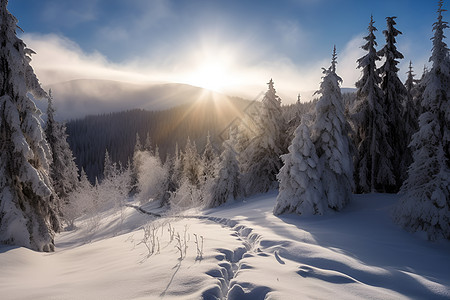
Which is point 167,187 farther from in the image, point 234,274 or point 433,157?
point 234,274

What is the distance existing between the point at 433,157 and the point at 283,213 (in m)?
7.35

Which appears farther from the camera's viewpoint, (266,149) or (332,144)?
(266,149)

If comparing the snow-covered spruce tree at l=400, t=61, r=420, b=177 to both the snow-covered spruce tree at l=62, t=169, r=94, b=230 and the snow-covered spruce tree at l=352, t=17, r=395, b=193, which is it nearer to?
the snow-covered spruce tree at l=352, t=17, r=395, b=193

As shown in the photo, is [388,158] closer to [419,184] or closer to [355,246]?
[419,184]

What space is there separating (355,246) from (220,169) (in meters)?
15.9

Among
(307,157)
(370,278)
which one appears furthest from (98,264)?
(307,157)

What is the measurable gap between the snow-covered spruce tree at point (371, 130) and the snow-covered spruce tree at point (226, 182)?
10.0 m

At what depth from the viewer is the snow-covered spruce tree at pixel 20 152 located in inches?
387

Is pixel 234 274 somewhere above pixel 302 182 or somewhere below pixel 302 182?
below

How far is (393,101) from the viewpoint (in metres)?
18.8

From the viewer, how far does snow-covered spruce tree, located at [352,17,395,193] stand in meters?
17.7

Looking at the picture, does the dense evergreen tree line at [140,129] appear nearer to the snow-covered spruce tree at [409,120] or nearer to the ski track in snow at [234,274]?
the snow-covered spruce tree at [409,120]

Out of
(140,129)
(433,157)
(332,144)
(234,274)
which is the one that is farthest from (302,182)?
(140,129)

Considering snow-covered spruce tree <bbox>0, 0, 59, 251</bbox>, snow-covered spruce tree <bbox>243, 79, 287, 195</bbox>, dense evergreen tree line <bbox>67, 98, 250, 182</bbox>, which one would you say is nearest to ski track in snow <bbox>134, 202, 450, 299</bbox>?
snow-covered spruce tree <bbox>0, 0, 59, 251</bbox>
